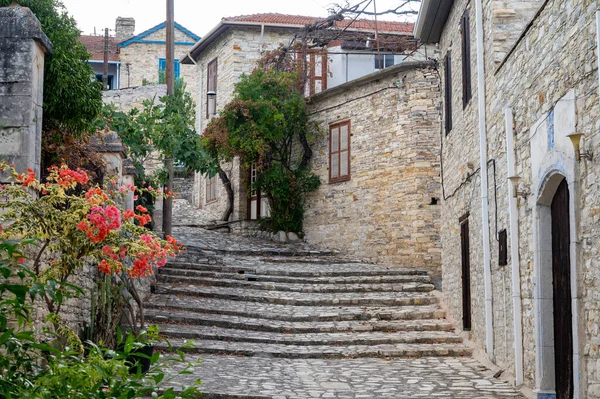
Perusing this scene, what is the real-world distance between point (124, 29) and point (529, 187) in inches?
1134

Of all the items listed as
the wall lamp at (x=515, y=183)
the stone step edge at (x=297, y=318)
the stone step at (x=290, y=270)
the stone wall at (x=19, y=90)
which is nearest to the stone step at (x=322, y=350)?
the stone step edge at (x=297, y=318)

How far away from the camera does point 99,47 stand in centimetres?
3459

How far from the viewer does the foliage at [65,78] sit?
8.78 meters

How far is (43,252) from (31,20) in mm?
2128

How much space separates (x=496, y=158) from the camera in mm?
9844

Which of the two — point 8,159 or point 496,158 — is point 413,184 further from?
point 8,159

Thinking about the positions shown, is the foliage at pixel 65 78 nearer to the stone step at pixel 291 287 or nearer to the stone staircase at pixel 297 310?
the stone staircase at pixel 297 310

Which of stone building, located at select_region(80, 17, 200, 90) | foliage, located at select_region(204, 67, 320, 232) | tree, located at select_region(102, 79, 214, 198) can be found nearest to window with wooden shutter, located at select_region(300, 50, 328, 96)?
foliage, located at select_region(204, 67, 320, 232)

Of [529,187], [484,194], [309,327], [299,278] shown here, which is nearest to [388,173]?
[299,278]

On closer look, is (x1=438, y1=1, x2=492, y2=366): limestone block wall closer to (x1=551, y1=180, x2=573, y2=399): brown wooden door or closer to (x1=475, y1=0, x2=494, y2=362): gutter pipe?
(x1=475, y1=0, x2=494, y2=362): gutter pipe

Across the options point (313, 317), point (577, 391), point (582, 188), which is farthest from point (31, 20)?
point (313, 317)

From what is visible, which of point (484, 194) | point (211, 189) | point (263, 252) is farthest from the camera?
point (211, 189)

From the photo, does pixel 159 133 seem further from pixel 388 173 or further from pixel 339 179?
pixel 339 179

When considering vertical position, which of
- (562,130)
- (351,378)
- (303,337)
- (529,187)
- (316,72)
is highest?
(316,72)
